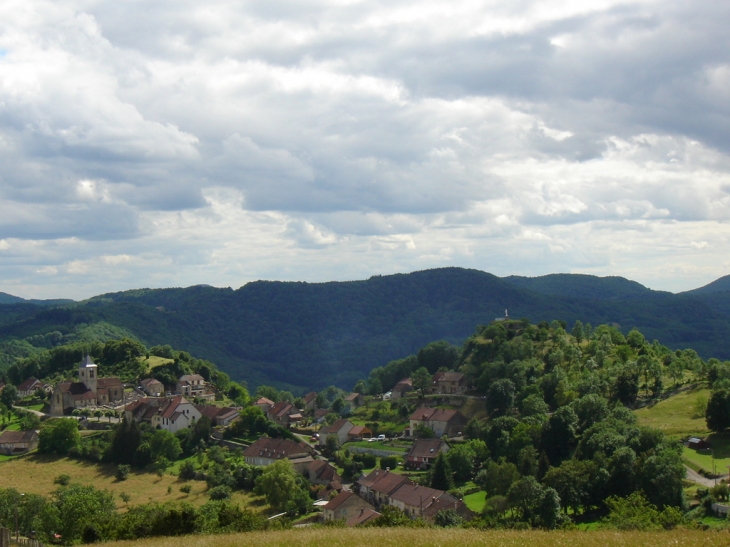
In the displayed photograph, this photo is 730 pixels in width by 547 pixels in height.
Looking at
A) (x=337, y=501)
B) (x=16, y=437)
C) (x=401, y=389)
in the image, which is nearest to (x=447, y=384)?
(x=401, y=389)

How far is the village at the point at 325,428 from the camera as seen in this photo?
54.2 metres

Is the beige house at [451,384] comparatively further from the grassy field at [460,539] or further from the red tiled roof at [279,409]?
the grassy field at [460,539]

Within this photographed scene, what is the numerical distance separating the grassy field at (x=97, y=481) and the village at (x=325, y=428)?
486cm

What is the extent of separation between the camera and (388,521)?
3059 cm

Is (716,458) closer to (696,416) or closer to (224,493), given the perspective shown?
(696,416)

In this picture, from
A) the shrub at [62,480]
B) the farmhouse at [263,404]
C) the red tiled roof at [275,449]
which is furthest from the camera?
the farmhouse at [263,404]

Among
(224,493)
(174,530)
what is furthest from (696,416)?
(174,530)

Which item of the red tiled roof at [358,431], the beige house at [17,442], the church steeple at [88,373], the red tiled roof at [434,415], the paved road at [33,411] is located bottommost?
the red tiled roof at [358,431]

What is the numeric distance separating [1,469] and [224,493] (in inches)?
977

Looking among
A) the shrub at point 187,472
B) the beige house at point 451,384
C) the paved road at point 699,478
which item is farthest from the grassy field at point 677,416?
the shrub at point 187,472

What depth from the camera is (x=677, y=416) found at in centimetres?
6219

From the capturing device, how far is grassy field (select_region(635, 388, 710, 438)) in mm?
56912

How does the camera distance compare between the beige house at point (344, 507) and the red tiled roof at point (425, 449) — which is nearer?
the beige house at point (344, 507)

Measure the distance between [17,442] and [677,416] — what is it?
65.7 meters
